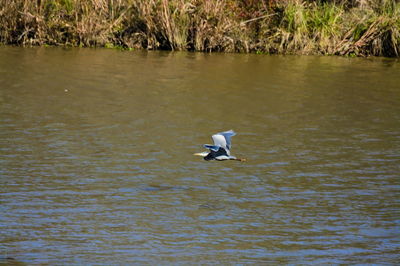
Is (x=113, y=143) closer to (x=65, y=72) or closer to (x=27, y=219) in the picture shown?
(x=27, y=219)

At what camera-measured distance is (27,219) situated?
7.57 meters

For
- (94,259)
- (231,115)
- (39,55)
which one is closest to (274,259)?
(94,259)

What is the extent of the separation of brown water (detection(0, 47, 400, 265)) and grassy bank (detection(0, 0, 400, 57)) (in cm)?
285

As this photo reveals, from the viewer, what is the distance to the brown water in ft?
23.4

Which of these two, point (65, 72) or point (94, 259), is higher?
point (65, 72)

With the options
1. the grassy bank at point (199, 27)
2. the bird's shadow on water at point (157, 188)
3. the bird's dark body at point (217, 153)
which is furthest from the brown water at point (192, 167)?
the grassy bank at point (199, 27)

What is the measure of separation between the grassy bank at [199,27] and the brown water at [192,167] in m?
2.85

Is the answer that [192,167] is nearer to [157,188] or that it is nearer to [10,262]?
[157,188]

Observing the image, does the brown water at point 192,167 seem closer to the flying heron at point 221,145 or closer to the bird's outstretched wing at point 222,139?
the flying heron at point 221,145

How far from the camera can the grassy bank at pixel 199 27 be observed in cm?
1961

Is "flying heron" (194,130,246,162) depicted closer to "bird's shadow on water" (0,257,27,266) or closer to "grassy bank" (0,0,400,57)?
"bird's shadow on water" (0,257,27,266)

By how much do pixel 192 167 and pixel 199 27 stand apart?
10490 millimetres

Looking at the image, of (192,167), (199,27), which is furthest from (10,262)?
(199,27)

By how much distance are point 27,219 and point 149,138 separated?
381 cm
